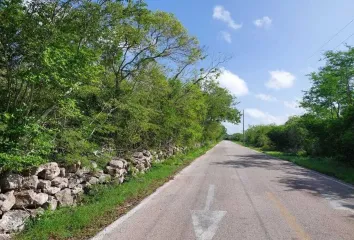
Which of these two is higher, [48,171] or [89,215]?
[48,171]

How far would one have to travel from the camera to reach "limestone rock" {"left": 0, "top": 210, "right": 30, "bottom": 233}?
5.88 metres

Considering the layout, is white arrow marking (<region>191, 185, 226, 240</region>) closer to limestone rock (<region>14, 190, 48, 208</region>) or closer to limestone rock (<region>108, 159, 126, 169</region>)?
limestone rock (<region>14, 190, 48, 208</region>)

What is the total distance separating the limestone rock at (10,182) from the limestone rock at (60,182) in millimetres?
1185

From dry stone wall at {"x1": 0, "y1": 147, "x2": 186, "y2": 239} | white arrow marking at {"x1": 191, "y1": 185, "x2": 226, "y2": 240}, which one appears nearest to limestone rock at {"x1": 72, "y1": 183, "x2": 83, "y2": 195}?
dry stone wall at {"x1": 0, "y1": 147, "x2": 186, "y2": 239}

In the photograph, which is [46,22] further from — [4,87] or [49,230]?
[49,230]

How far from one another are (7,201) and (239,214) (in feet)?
17.4

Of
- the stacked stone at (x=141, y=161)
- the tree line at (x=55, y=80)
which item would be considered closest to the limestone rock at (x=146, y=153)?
the stacked stone at (x=141, y=161)

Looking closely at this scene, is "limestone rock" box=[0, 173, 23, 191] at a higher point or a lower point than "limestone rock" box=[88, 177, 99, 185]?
higher

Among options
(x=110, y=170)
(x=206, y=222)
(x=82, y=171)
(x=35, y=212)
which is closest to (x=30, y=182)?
(x=35, y=212)

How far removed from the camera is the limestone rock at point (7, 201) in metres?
6.01

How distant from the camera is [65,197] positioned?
8203 mm

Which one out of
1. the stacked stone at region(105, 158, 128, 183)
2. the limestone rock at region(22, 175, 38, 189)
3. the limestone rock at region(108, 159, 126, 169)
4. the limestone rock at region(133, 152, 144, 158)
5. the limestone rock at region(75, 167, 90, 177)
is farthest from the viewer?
the limestone rock at region(133, 152, 144, 158)

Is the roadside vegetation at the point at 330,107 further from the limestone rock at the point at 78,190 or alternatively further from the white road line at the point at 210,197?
the limestone rock at the point at 78,190

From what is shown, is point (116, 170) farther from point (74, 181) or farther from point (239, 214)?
point (239, 214)
